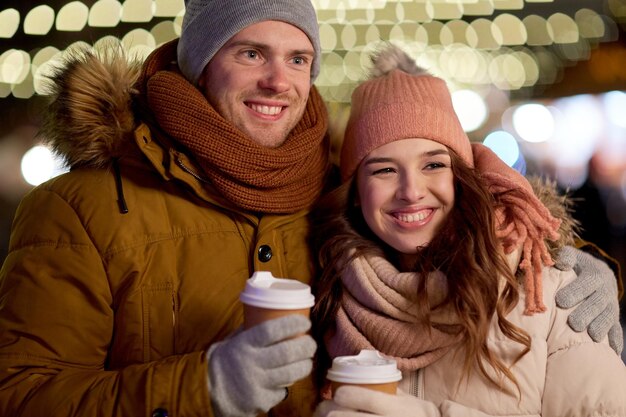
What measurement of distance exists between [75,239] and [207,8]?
1.14m

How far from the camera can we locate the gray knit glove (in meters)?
3.38

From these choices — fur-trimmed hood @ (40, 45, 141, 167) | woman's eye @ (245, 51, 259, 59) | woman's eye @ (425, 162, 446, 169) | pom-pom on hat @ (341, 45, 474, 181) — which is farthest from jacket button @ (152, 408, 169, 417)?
woman's eye @ (245, 51, 259, 59)

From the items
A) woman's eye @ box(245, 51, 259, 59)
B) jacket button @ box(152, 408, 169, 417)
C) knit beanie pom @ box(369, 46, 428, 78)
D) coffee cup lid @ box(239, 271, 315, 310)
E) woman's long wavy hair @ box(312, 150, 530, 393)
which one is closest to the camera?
coffee cup lid @ box(239, 271, 315, 310)

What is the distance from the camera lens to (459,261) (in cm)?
A: 333

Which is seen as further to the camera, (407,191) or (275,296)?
(407,191)

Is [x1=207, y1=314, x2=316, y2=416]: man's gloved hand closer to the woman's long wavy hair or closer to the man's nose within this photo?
the woman's long wavy hair

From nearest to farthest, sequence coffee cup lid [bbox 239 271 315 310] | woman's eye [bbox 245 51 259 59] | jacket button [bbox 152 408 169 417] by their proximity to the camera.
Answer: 1. coffee cup lid [bbox 239 271 315 310]
2. jacket button [bbox 152 408 169 417]
3. woman's eye [bbox 245 51 259 59]

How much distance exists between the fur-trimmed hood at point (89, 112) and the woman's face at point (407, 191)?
1.00 m

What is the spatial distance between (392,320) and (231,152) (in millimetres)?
894

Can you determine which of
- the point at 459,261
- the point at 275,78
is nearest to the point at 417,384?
the point at 459,261

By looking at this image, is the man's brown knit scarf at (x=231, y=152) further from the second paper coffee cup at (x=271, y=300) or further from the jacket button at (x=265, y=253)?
the second paper coffee cup at (x=271, y=300)

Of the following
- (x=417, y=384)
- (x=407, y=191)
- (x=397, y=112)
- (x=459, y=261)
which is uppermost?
(x=397, y=112)

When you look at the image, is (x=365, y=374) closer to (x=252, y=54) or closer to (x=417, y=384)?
(x=417, y=384)

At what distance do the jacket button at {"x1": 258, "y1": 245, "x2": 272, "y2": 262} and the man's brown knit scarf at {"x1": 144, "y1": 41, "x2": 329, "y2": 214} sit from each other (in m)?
0.15
